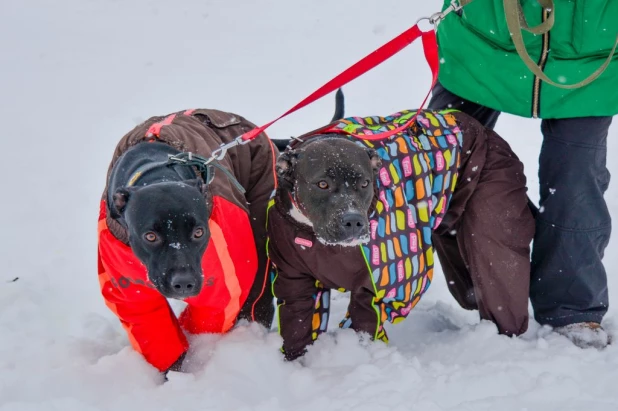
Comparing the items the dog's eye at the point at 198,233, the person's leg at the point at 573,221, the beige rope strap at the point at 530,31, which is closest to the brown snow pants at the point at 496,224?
the person's leg at the point at 573,221

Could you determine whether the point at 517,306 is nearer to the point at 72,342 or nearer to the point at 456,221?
Result: the point at 456,221

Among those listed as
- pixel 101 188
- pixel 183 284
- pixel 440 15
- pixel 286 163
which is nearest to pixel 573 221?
pixel 440 15

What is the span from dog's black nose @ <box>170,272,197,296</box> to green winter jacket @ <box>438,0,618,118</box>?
2.01 metres

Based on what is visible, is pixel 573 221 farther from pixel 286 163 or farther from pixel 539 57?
pixel 286 163

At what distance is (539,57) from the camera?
360cm

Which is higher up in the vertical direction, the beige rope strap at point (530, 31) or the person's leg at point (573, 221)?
the beige rope strap at point (530, 31)

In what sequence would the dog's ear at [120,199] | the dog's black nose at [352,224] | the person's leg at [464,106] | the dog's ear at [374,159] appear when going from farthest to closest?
the person's leg at [464,106]
the dog's ear at [374,159]
the dog's black nose at [352,224]
the dog's ear at [120,199]

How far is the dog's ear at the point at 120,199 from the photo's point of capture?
3.06 metres

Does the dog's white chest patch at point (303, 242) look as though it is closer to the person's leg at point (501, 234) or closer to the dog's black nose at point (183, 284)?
the dog's black nose at point (183, 284)

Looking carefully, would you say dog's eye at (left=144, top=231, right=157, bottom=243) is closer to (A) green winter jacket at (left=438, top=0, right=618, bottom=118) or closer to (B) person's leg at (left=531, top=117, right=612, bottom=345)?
(A) green winter jacket at (left=438, top=0, right=618, bottom=118)

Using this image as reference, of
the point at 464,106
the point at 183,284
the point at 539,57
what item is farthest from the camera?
the point at 464,106

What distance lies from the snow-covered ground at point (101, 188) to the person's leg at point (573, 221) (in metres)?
0.25

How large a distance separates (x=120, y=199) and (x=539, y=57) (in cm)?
228

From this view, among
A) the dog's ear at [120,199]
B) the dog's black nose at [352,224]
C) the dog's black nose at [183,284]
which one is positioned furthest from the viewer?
the dog's black nose at [352,224]
